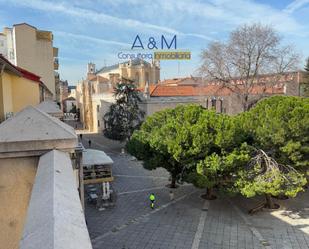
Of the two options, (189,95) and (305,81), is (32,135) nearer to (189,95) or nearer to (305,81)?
(189,95)

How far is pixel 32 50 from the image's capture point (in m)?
23.5

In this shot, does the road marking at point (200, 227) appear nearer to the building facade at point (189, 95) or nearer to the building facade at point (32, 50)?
the building facade at point (189, 95)

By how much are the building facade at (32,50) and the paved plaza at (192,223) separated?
11.8 meters

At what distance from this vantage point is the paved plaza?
11.9 metres

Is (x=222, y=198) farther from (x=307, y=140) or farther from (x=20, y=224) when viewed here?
(x=20, y=224)

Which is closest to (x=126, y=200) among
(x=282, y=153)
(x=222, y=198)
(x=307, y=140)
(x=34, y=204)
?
(x=222, y=198)

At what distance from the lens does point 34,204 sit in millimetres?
2064

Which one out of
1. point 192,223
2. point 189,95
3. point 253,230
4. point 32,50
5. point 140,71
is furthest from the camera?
point 140,71

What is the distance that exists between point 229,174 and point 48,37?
18109 millimetres

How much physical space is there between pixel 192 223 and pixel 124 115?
18.5m

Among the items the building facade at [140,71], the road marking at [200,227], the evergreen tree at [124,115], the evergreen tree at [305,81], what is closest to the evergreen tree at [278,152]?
the road marking at [200,227]

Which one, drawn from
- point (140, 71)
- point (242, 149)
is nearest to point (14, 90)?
point (242, 149)

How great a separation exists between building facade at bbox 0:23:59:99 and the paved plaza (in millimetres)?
11848

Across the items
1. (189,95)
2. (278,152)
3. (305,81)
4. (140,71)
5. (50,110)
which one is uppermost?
(140,71)
